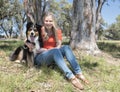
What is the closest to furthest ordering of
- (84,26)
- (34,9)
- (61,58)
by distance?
1. (61,58)
2. (84,26)
3. (34,9)

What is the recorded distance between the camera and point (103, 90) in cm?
688

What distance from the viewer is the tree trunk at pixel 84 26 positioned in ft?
36.2

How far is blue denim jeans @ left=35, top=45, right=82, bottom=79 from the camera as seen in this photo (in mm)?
6836

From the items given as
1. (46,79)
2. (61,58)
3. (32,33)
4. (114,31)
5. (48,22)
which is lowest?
(114,31)

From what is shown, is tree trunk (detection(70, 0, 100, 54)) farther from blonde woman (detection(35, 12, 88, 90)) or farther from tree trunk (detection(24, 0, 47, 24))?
blonde woman (detection(35, 12, 88, 90))

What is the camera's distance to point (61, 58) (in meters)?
6.88

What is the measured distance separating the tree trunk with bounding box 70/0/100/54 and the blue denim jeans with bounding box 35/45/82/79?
378cm

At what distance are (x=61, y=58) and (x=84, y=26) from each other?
173 inches

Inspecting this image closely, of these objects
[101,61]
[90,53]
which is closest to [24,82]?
[101,61]

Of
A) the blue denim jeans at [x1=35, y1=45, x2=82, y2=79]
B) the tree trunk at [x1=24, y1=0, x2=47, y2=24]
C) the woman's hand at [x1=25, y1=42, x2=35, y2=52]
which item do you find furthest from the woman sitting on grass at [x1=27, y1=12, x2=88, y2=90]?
the tree trunk at [x1=24, y1=0, x2=47, y2=24]

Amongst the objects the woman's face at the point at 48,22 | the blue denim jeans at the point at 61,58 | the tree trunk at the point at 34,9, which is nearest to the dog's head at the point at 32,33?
the woman's face at the point at 48,22

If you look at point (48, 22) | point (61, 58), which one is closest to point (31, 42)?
point (48, 22)

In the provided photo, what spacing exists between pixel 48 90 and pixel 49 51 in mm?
1078

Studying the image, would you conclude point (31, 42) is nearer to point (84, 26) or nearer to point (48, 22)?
point (48, 22)
